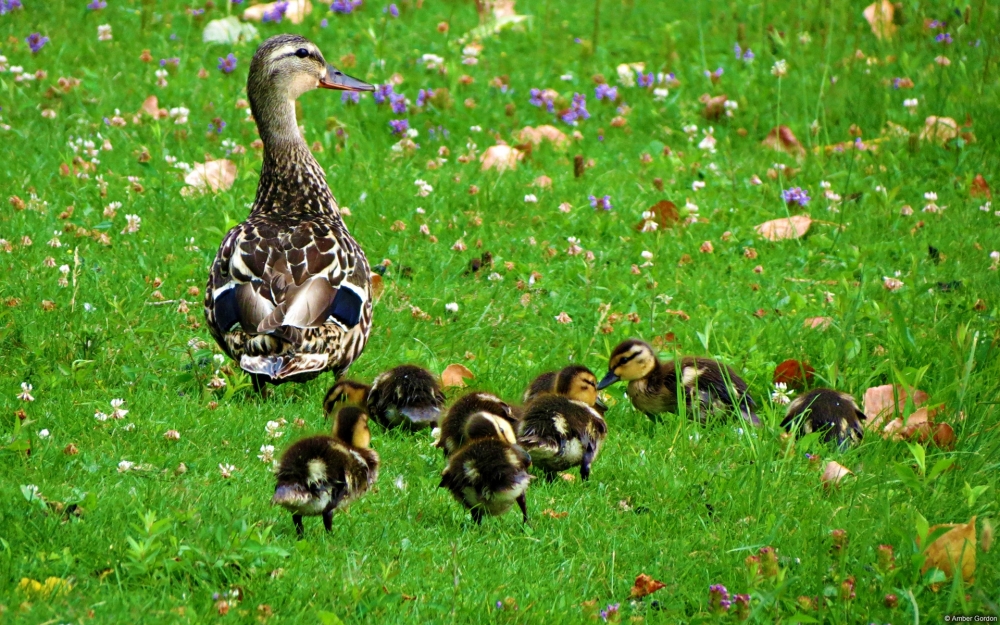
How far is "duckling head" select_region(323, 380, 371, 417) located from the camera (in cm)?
615

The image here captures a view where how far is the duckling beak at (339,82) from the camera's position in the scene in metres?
8.45

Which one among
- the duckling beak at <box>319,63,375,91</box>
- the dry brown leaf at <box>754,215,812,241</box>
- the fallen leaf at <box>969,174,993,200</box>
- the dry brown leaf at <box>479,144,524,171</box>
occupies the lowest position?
the fallen leaf at <box>969,174,993,200</box>

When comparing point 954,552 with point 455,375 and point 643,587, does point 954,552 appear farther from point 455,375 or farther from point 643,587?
point 455,375

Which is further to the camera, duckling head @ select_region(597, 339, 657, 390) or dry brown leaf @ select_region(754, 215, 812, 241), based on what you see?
dry brown leaf @ select_region(754, 215, 812, 241)

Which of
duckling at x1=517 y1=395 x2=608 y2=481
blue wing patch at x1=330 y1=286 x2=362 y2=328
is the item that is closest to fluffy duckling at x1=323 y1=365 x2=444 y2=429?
blue wing patch at x1=330 y1=286 x2=362 y2=328

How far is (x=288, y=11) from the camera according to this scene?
12117 millimetres

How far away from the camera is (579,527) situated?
5141 millimetres

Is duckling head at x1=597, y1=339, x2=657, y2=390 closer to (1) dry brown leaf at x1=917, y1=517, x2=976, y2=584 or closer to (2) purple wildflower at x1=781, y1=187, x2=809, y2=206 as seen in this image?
(1) dry brown leaf at x1=917, y1=517, x2=976, y2=584

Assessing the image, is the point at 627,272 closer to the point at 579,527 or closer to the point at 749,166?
the point at 749,166

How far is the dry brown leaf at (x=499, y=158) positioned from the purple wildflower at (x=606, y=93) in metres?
1.58

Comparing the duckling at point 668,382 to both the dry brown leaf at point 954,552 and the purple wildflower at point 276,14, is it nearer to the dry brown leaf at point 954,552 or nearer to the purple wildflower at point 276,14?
the dry brown leaf at point 954,552

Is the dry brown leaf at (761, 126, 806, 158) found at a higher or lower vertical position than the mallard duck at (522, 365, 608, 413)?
lower

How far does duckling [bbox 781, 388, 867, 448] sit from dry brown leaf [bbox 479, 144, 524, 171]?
4093mm

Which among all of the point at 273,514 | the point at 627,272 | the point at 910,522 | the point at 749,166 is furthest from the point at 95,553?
the point at 749,166
